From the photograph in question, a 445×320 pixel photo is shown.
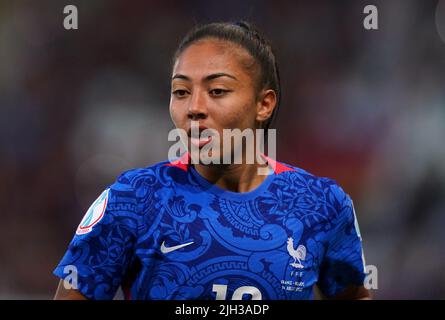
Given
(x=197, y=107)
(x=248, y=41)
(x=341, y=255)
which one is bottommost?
(x=341, y=255)

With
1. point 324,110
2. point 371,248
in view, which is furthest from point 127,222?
point 324,110

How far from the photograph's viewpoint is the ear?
213 centimetres

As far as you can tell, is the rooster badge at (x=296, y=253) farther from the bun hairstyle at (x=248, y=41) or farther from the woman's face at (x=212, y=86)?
the bun hairstyle at (x=248, y=41)

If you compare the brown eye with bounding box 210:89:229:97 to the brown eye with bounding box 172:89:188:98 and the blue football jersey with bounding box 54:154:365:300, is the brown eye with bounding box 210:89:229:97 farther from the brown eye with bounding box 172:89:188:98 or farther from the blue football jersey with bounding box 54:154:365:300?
the blue football jersey with bounding box 54:154:365:300

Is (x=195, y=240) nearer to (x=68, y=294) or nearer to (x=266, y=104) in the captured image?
(x=68, y=294)

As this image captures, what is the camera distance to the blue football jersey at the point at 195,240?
5.90ft

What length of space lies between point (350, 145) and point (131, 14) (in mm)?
2247

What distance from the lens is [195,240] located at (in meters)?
1.86

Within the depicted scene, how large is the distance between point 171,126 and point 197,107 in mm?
3263

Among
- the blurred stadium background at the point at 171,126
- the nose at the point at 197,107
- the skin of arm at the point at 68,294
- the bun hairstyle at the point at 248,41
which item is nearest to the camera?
the skin of arm at the point at 68,294

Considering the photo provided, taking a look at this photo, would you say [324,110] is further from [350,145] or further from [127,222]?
[127,222]

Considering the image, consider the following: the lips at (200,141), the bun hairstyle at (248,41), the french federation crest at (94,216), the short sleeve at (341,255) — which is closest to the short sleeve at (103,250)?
the french federation crest at (94,216)

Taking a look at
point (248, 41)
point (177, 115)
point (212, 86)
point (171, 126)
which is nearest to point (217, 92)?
point (212, 86)

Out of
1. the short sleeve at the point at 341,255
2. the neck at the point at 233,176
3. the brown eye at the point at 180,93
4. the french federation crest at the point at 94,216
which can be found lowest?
the short sleeve at the point at 341,255
